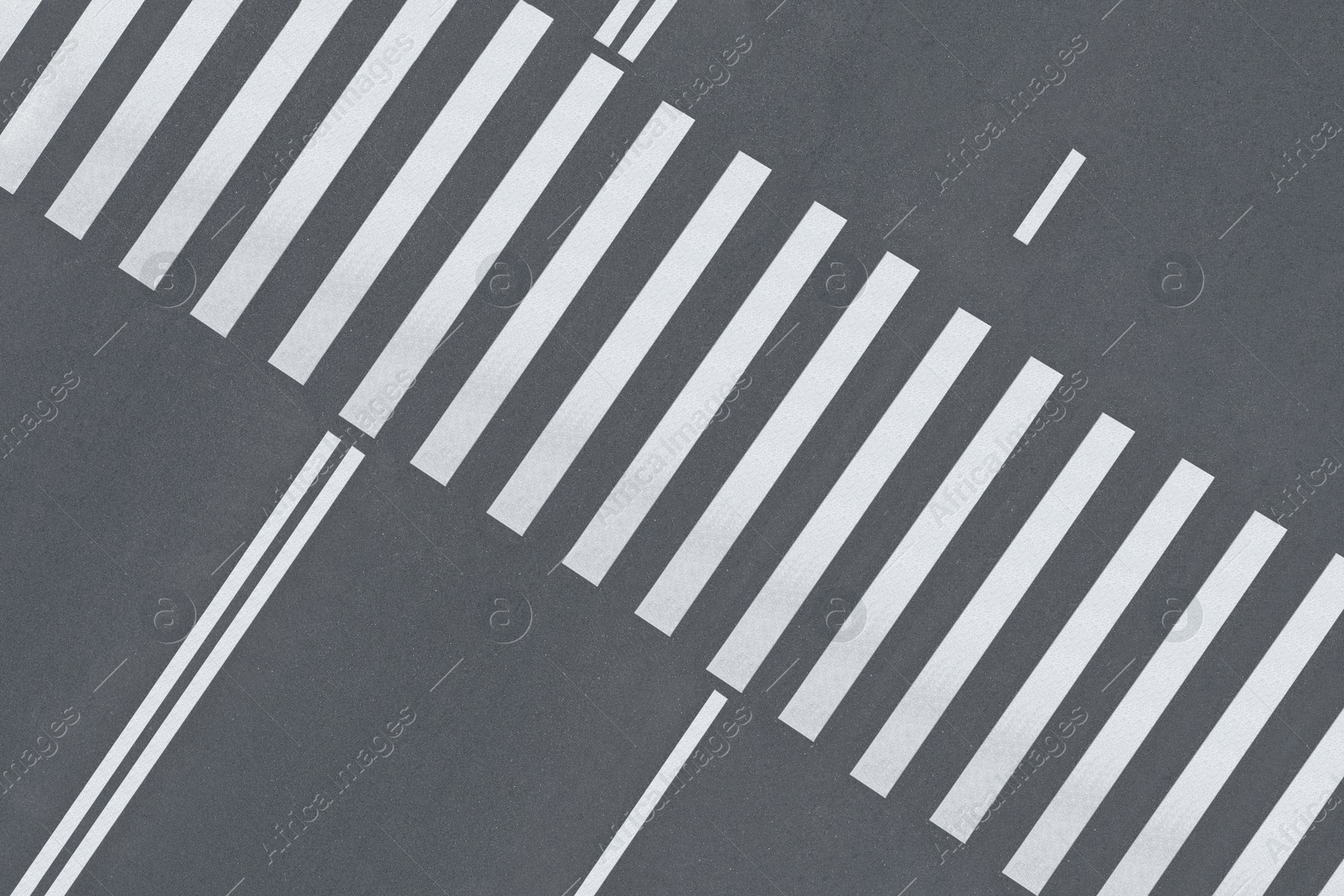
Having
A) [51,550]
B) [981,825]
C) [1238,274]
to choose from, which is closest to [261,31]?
[51,550]

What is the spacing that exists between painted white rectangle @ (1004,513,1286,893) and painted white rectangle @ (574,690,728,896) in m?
3.08

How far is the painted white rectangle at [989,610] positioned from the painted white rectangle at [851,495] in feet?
4.26

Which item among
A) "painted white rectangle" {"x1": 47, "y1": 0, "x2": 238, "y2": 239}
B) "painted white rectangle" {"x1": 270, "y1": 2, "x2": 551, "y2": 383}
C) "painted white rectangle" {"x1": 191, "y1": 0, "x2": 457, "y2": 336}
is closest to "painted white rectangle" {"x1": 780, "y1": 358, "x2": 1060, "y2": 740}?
"painted white rectangle" {"x1": 270, "y1": 2, "x2": 551, "y2": 383}

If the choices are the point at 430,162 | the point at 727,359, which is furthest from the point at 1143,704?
the point at 430,162

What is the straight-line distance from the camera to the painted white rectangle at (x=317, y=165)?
8195mm

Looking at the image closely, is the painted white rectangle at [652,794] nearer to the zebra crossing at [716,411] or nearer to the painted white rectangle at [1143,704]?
the zebra crossing at [716,411]

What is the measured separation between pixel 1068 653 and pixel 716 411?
3.88m

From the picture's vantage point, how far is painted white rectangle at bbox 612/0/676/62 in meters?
8.20

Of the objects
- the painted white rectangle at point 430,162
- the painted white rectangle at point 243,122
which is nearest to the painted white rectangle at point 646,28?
the painted white rectangle at point 430,162

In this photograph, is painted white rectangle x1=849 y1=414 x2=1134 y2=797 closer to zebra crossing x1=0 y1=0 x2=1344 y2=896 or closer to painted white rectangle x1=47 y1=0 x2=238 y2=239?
zebra crossing x1=0 y1=0 x2=1344 y2=896

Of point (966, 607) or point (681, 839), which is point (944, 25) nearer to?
point (966, 607)

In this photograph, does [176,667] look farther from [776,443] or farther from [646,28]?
[646,28]

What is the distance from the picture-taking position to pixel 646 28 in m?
8.21

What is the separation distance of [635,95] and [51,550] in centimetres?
679
